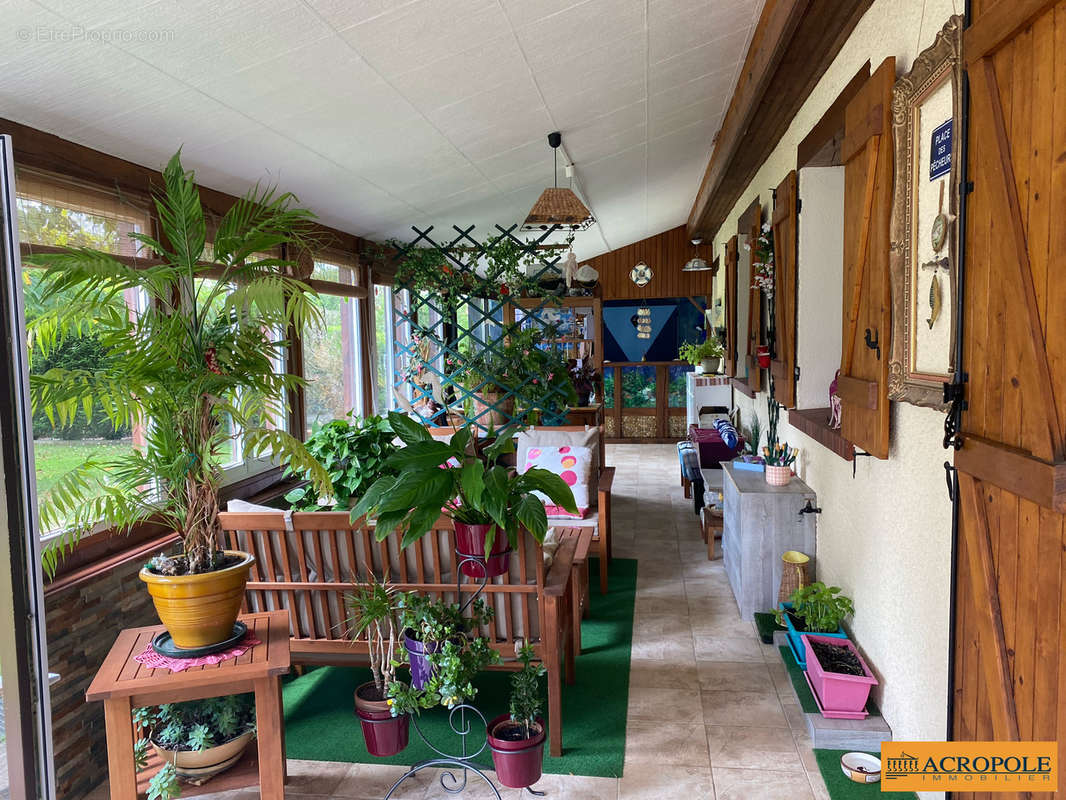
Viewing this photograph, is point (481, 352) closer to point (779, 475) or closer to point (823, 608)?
point (779, 475)

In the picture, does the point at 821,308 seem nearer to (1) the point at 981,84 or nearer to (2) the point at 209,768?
(1) the point at 981,84

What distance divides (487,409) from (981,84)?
4.26 meters

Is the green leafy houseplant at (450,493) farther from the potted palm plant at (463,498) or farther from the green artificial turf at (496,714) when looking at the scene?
the green artificial turf at (496,714)

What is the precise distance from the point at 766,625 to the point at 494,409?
8.55ft

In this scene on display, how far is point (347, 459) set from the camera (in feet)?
11.5

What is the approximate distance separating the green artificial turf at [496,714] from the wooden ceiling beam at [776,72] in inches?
118

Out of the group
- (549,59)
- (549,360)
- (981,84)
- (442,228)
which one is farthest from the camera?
(442,228)

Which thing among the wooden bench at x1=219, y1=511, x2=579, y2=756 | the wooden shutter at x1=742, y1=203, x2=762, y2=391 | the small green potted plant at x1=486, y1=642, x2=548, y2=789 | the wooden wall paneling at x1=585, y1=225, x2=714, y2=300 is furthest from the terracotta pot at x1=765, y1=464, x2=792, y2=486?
the wooden wall paneling at x1=585, y1=225, x2=714, y2=300

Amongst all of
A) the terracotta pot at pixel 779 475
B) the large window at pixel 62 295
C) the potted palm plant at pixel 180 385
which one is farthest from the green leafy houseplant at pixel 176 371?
the terracotta pot at pixel 779 475

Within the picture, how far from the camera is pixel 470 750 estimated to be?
112 inches

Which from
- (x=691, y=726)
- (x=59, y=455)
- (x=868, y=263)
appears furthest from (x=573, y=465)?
(x=59, y=455)

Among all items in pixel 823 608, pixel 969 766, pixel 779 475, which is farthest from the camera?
pixel 779 475

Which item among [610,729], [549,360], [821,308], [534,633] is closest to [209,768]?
[534,633]

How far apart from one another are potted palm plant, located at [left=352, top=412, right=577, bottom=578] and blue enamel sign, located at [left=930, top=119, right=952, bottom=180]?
1.49m
